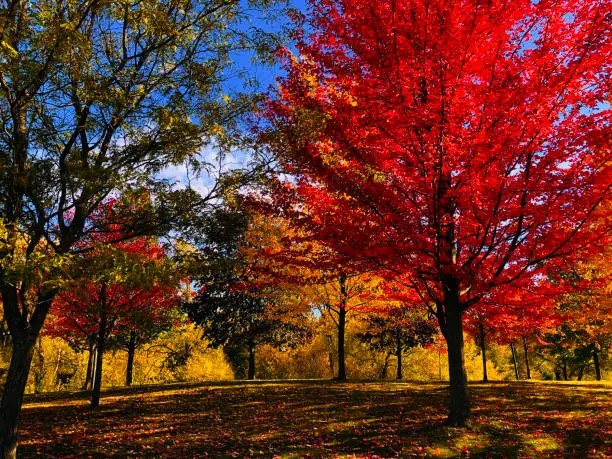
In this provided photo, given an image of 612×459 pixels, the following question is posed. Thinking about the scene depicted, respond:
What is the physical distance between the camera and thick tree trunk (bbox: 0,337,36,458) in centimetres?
656

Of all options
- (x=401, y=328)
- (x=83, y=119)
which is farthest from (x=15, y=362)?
(x=401, y=328)

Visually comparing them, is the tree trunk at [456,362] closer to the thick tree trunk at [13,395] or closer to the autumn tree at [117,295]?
the autumn tree at [117,295]

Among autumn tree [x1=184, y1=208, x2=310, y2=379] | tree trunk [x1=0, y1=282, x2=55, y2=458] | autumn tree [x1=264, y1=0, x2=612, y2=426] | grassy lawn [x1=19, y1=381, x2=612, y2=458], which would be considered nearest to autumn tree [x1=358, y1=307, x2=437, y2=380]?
autumn tree [x1=184, y1=208, x2=310, y2=379]

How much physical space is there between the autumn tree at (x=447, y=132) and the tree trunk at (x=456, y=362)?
0.08m

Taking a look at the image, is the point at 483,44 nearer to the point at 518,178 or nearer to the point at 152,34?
the point at 518,178

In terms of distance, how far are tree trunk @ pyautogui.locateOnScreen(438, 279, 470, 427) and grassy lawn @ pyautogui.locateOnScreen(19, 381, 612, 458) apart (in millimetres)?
309

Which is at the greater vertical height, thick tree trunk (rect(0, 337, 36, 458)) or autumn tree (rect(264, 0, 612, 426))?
autumn tree (rect(264, 0, 612, 426))

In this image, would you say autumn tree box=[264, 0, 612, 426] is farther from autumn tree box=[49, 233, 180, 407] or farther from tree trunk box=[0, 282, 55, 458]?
tree trunk box=[0, 282, 55, 458]

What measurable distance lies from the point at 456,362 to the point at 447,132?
15.9 ft

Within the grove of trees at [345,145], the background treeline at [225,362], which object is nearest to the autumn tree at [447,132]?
the grove of trees at [345,145]

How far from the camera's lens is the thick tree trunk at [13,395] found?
656 centimetres

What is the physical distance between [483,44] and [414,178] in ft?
8.07

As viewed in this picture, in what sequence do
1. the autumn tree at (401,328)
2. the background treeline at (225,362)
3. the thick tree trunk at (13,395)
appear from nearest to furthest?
the thick tree trunk at (13,395), the autumn tree at (401,328), the background treeline at (225,362)

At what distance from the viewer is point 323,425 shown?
9.30 meters
